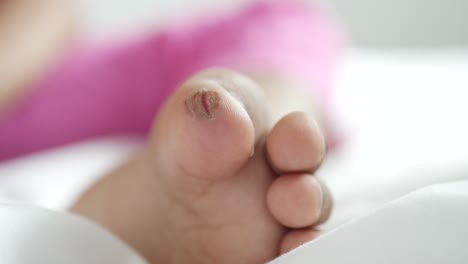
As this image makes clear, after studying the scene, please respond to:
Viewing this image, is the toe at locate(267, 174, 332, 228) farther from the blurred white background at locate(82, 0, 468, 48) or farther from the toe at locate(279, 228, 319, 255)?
the blurred white background at locate(82, 0, 468, 48)

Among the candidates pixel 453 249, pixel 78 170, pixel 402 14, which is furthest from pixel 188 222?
pixel 402 14

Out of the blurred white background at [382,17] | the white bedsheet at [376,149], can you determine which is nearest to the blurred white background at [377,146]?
the white bedsheet at [376,149]

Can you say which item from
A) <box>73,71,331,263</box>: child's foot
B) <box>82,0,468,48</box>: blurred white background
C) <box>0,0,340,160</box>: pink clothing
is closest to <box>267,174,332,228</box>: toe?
<box>73,71,331,263</box>: child's foot

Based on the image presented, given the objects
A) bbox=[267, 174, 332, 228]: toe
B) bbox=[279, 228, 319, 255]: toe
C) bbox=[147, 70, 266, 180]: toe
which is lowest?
bbox=[279, 228, 319, 255]: toe

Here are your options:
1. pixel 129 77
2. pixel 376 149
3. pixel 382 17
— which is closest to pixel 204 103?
pixel 376 149

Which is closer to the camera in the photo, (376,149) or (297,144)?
(297,144)

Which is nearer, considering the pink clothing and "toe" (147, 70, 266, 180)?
"toe" (147, 70, 266, 180)

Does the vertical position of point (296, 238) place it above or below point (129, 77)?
below

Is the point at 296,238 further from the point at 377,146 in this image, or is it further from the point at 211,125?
the point at 377,146
